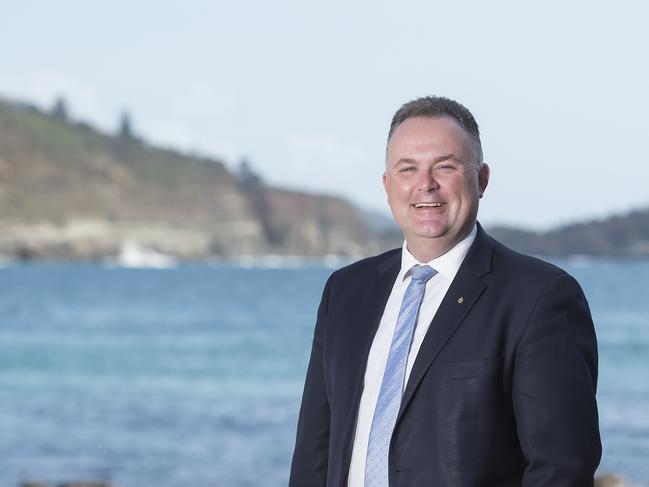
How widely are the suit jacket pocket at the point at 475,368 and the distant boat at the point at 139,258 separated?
138m

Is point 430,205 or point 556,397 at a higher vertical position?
point 430,205

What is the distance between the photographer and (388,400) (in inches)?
105

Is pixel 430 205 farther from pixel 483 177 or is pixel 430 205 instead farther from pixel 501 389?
pixel 501 389

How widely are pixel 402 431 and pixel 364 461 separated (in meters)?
0.14

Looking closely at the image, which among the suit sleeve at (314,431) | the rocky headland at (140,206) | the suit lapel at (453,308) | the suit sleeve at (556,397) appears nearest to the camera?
the suit sleeve at (556,397)

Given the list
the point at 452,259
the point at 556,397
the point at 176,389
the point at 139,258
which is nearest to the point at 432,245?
the point at 452,259

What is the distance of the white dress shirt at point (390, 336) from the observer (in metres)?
2.70

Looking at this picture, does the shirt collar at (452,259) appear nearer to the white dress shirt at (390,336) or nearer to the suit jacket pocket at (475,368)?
the white dress shirt at (390,336)

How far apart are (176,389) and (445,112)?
924 inches

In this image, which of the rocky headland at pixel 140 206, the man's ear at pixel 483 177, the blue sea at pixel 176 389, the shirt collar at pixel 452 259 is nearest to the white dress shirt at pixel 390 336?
the shirt collar at pixel 452 259

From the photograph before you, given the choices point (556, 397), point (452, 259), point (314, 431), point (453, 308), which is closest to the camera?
point (556, 397)

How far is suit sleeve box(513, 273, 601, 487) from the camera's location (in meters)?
2.48

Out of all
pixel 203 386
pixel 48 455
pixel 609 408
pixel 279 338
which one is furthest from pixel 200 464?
pixel 279 338

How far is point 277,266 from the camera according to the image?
153 m
